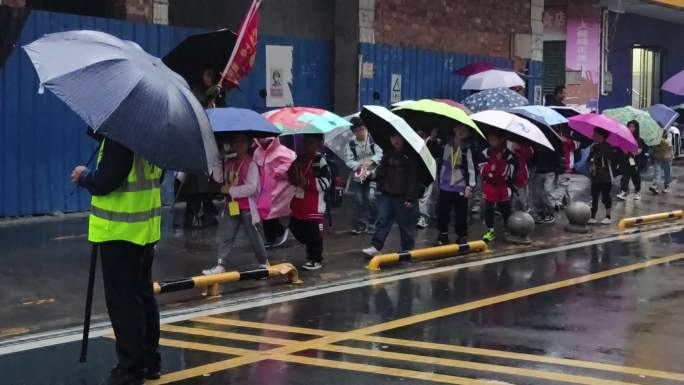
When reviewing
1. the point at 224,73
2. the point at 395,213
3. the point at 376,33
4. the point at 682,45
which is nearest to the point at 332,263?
the point at 395,213

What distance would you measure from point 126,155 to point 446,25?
50.3ft

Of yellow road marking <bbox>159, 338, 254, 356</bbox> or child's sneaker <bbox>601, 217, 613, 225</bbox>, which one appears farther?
child's sneaker <bbox>601, 217, 613, 225</bbox>

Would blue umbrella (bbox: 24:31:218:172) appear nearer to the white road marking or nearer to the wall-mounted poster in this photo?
the white road marking

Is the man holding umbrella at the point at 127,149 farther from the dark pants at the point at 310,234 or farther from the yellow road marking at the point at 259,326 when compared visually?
the dark pants at the point at 310,234

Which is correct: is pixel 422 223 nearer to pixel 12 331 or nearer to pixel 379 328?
pixel 379 328

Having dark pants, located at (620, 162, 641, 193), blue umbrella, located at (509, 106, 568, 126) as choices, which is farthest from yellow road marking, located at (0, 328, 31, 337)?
dark pants, located at (620, 162, 641, 193)

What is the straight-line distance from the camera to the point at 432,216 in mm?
14453

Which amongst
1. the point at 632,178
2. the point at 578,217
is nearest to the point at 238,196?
the point at 578,217

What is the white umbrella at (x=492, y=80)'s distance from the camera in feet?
61.4

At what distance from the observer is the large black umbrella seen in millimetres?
11969

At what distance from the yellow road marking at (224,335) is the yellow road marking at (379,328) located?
6.4 inches

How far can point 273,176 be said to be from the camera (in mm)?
10570

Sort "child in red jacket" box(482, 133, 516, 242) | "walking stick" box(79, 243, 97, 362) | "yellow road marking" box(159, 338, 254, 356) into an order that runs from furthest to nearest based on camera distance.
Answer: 1. "child in red jacket" box(482, 133, 516, 242)
2. "yellow road marking" box(159, 338, 254, 356)
3. "walking stick" box(79, 243, 97, 362)

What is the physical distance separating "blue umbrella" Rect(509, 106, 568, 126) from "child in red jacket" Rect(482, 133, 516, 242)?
3.67 feet
